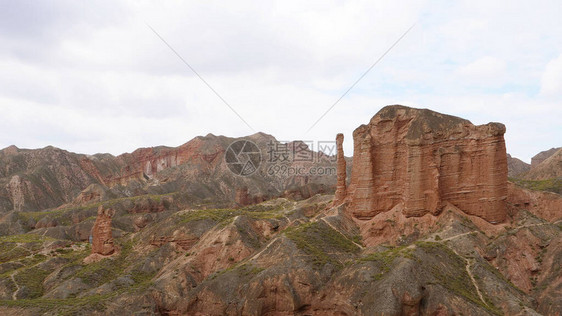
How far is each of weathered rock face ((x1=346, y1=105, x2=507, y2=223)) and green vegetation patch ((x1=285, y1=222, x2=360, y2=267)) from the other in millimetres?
7531

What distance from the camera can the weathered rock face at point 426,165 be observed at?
5897 cm

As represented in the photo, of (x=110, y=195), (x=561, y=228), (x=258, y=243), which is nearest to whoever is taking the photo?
(x=561, y=228)

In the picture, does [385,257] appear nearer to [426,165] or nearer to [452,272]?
[452,272]

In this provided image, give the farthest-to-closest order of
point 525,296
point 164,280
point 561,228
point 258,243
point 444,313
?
1. point 258,243
2. point 164,280
3. point 561,228
4. point 525,296
5. point 444,313

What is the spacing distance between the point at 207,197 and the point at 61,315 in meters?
138

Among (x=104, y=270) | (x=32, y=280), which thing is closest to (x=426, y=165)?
(x=104, y=270)

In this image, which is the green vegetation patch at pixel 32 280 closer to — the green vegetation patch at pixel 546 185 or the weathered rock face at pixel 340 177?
the weathered rock face at pixel 340 177

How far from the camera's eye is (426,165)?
61594 mm

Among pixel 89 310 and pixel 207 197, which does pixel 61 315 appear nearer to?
pixel 89 310

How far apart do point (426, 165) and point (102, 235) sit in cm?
5870

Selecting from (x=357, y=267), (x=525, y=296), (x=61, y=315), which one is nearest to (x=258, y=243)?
(x=357, y=267)

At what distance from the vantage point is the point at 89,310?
52031 millimetres

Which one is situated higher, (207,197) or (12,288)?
(207,197)

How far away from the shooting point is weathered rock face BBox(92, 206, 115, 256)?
76.9 meters
